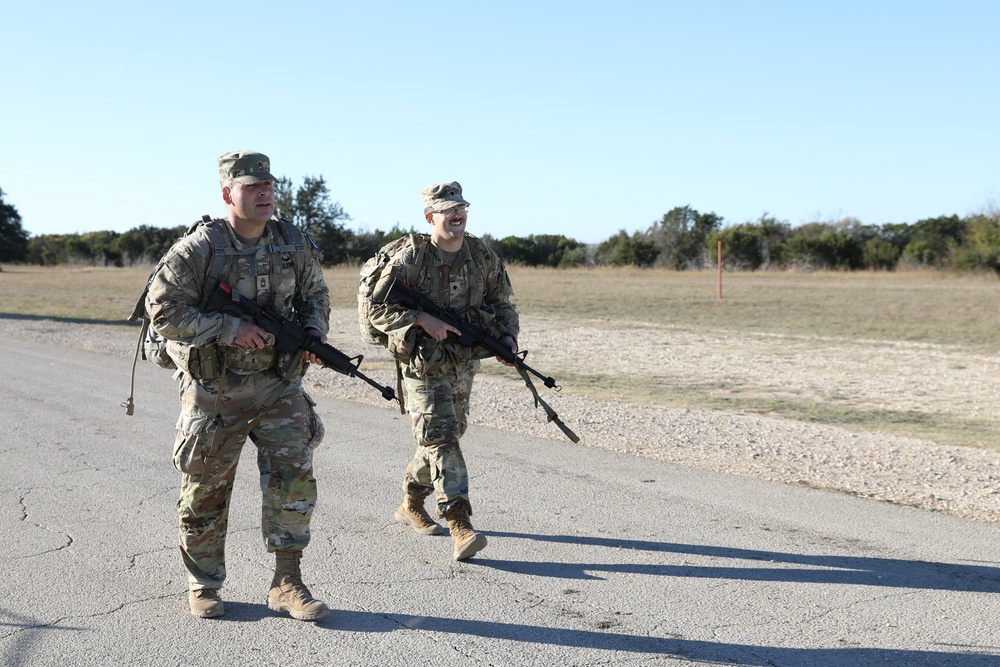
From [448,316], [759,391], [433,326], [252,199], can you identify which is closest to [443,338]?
[433,326]

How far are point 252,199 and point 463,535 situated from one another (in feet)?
6.39

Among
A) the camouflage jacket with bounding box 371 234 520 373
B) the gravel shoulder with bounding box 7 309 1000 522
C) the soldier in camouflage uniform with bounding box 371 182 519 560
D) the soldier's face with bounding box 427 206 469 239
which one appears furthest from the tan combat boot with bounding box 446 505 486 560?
the gravel shoulder with bounding box 7 309 1000 522

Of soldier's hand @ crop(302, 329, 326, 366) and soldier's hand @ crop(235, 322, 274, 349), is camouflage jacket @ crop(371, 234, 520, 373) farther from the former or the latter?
soldier's hand @ crop(235, 322, 274, 349)

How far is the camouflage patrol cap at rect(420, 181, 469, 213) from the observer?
5.27 meters

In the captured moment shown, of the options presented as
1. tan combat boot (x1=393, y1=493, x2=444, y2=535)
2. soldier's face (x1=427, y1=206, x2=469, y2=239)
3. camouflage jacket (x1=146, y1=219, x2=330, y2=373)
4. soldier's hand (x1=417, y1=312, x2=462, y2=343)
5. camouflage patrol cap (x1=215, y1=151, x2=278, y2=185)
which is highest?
camouflage patrol cap (x1=215, y1=151, x2=278, y2=185)

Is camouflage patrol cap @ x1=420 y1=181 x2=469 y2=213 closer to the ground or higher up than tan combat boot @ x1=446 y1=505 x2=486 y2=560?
higher up

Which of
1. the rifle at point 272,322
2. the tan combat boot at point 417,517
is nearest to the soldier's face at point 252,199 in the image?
the rifle at point 272,322

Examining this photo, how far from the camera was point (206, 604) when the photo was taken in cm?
432

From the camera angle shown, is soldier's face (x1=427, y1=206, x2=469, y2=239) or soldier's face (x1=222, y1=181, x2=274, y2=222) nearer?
soldier's face (x1=222, y1=181, x2=274, y2=222)

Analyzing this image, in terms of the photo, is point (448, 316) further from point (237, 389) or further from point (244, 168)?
point (244, 168)

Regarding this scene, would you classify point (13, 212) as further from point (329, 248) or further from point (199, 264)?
point (199, 264)

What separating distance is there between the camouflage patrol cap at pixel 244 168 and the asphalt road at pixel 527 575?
1.86 metres

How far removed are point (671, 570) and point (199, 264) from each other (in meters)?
2.64

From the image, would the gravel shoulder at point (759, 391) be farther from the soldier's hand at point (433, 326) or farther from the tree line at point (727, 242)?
the tree line at point (727, 242)
